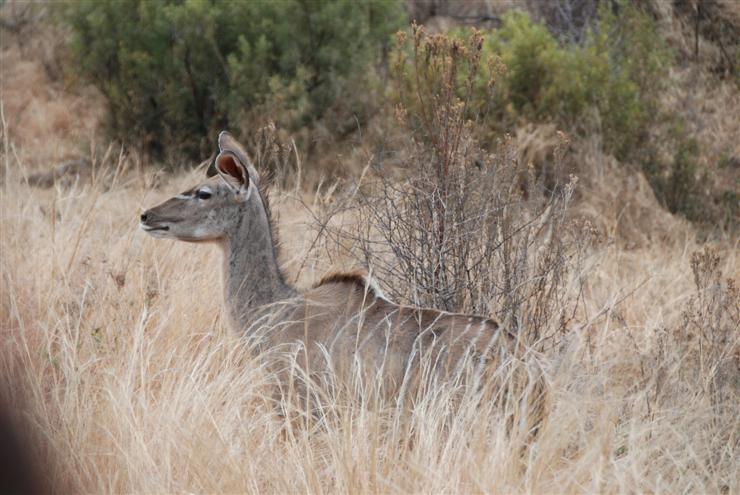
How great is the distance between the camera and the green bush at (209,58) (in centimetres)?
1162

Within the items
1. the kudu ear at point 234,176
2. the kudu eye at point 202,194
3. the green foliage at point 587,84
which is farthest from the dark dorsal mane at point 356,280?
the green foliage at point 587,84

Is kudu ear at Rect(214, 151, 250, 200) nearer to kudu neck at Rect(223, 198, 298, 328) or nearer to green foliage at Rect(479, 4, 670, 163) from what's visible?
kudu neck at Rect(223, 198, 298, 328)


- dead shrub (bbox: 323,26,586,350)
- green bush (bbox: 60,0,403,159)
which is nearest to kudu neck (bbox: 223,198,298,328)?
dead shrub (bbox: 323,26,586,350)

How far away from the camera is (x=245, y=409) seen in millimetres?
4523

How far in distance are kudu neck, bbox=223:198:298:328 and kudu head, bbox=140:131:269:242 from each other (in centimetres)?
2

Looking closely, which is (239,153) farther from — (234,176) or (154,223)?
(154,223)

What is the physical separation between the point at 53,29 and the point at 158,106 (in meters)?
5.66

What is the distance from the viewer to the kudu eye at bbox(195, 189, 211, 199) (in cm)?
514

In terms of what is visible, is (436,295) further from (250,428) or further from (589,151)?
(589,151)

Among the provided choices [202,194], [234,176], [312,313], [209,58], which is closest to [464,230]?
[312,313]

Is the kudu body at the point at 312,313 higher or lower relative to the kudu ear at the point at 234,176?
lower

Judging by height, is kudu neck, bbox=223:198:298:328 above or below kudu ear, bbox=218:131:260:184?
below

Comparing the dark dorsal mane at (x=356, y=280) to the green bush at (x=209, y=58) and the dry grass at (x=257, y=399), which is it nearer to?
the dry grass at (x=257, y=399)

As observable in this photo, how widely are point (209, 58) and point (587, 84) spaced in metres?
4.16
